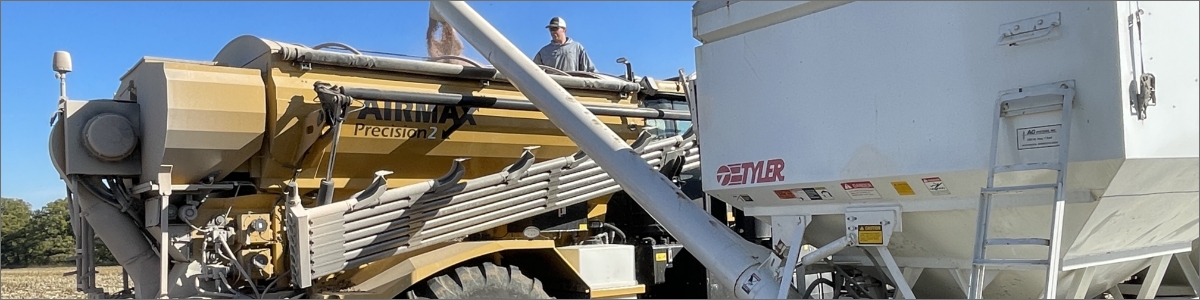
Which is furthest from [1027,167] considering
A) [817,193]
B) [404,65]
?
[404,65]

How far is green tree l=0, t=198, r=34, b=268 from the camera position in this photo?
8.80m

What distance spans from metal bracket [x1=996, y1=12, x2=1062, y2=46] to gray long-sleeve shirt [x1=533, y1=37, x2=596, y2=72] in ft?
15.3

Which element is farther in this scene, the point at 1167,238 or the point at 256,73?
the point at 256,73

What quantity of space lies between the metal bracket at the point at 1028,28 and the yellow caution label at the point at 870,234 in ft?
3.54

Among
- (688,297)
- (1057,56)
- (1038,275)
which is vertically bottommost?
(688,297)

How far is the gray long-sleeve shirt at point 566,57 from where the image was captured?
805cm

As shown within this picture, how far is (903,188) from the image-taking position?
4164 mm

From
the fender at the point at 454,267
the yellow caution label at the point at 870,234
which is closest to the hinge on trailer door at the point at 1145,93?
the yellow caution label at the point at 870,234

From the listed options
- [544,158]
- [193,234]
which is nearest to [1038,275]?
[544,158]

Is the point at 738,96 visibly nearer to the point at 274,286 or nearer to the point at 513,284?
the point at 513,284

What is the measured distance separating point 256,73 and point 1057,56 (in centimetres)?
450

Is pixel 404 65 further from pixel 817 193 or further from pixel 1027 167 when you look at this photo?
pixel 1027 167

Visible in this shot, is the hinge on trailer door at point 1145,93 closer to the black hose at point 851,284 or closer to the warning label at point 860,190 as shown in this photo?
the warning label at point 860,190

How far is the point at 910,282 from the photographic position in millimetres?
4676
